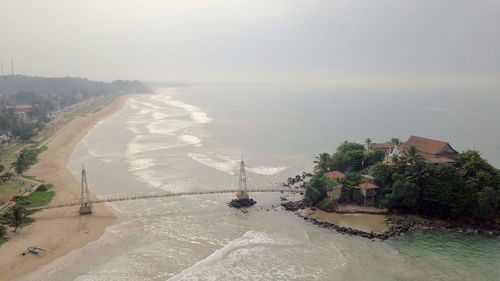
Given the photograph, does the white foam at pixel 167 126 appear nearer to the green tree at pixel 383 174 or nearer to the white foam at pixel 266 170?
the white foam at pixel 266 170

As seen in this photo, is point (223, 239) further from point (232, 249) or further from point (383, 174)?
point (383, 174)

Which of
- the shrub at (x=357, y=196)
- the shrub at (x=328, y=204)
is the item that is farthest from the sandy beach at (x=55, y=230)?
the shrub at (x=357, y=196)

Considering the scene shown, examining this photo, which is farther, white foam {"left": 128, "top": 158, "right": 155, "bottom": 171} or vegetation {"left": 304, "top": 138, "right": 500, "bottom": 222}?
white foam {"left": 128, "top": 158, "right": 155, "bottom": 171}

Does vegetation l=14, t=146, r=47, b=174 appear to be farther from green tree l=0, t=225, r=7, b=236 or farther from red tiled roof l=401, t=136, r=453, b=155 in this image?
red tiled roof l=401, t=136, r=453, b=155

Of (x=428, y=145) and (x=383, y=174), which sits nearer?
(x=383, y=174)

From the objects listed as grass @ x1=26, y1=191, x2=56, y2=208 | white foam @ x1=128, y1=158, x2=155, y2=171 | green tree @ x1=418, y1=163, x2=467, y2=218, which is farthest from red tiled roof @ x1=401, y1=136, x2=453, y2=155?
grass @ x1=26, y1=191, x2=56, y2=208

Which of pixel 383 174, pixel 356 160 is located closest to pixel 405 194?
pixel 383 174
